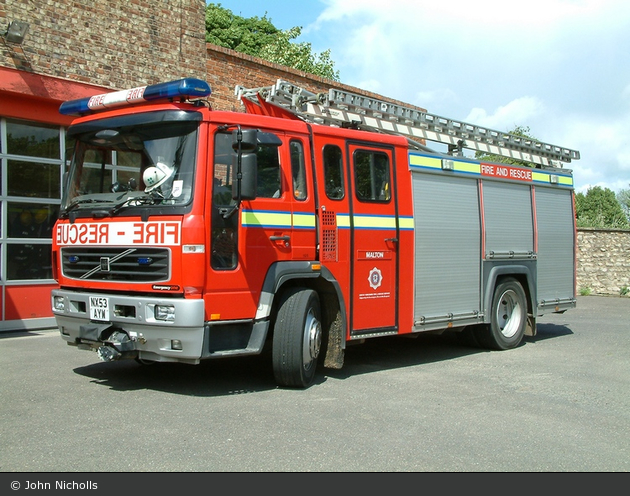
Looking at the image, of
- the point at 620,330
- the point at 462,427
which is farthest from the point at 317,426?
the point at 620,330

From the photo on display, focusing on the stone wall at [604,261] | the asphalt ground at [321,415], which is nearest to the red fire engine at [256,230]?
the asphalt ground at [321,415]

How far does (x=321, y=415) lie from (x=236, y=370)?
2.22m

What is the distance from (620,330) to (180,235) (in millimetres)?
9570

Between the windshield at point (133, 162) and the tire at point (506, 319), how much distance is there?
533 centimetres

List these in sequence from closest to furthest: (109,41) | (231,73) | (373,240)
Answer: (373,240) → (109,41) → (231,73)

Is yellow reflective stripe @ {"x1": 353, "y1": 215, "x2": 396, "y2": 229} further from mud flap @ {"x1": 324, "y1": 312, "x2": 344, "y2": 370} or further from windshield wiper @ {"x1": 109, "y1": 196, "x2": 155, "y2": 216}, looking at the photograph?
windshield wiper @ {"x1": 109, "y1": 196, "x2": 155, "y2": 216}

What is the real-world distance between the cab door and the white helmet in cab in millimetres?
2239

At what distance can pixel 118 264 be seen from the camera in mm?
6508

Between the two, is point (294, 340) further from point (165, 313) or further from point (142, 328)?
point (142, 328)

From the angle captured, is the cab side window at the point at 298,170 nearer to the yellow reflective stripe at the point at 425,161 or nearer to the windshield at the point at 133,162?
the windshield at the point at 133,162

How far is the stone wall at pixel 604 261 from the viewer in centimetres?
2202

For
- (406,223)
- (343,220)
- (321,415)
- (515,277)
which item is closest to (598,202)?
(515,277)

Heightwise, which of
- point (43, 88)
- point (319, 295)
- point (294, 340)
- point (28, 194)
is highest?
point (43, 88)

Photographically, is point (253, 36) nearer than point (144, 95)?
No
